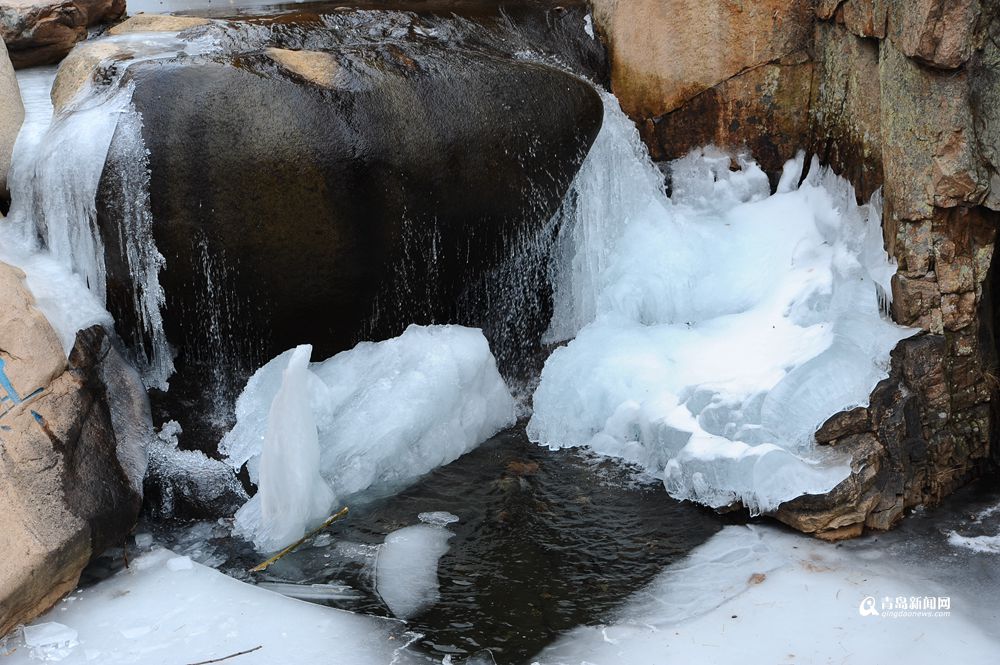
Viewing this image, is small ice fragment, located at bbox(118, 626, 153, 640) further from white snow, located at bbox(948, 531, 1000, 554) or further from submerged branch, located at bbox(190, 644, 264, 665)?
white snow, located at bbox(948, 531, 1000, 554)

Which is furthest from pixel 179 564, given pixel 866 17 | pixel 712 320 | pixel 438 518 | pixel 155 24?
pixel 866 17

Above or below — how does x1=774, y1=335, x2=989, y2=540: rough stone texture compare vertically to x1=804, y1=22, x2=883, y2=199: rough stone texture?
below

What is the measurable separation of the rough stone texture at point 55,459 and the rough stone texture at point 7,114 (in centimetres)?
83

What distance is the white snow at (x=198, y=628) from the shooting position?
3.66 m

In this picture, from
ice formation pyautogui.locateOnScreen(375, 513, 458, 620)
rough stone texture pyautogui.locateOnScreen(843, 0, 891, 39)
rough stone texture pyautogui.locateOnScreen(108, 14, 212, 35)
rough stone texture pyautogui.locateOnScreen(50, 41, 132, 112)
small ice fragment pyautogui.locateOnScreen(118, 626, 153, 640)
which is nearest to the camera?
small ice fragment pyautogui.locateOnScreen(118, 626, 153, 640)

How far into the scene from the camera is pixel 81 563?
405 cm

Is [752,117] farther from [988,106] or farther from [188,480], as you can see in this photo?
[188,480]

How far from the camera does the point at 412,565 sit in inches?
165

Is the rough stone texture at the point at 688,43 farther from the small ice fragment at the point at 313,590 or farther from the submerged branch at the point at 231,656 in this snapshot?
the submerged branch at the point at 231,656

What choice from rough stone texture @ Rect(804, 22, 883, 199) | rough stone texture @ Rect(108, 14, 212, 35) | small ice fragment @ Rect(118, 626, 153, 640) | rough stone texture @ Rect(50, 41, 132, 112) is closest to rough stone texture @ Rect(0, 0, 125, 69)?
rough stone texture @ Rect(108, 14, 212, 35)

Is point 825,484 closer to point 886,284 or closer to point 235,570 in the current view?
point 886,284

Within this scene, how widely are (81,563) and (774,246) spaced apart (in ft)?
12.3

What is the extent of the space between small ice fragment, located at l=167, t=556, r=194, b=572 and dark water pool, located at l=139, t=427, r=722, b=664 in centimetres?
9

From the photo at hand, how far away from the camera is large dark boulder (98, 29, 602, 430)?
4.76 metres
